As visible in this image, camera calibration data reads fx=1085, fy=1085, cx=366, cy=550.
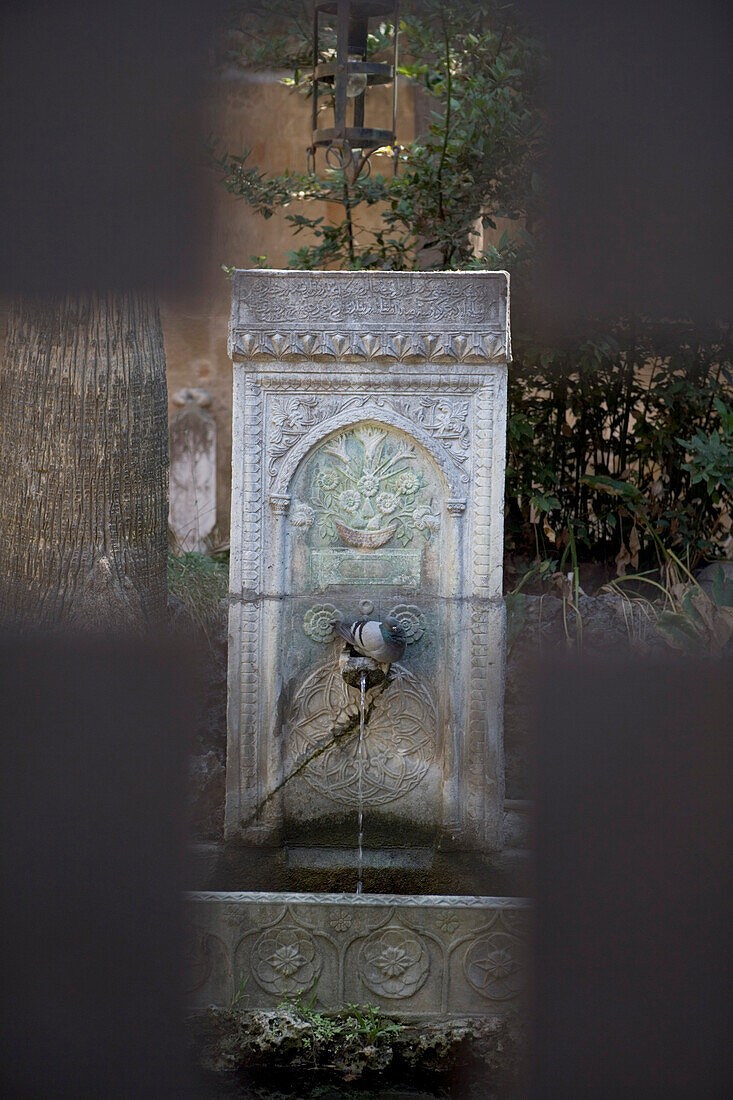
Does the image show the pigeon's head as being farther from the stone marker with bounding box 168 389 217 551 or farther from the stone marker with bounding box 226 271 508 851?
the stone marker with bounding box 168 389 217 551

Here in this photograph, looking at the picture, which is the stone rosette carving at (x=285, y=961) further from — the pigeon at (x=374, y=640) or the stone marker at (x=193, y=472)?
the stone marker at (x=193, y=472)

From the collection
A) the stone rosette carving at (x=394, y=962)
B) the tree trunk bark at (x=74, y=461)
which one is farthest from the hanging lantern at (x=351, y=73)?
the stone rosette carving at (x=394, y=962)

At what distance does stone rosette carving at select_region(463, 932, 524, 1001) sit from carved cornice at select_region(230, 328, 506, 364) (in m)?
1.51

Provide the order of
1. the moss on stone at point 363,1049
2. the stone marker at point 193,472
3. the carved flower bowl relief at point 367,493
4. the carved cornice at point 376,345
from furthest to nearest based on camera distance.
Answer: the stone marker at point 193,472 → the carved flower bowl relief at point 367,493 → the carved cornice at point 376,345 → the moss on stone at point 363,1049

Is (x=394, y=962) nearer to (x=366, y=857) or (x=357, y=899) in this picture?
(x=357, y=899)

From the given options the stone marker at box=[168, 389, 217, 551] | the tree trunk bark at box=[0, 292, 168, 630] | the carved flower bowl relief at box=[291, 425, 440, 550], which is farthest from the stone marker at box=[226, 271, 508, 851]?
the stone marker at box=[168, 389, 217, 551]

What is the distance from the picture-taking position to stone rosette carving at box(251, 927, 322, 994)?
2.78 metres

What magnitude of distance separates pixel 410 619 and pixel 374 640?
0.16 m

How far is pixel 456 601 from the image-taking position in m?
3.03

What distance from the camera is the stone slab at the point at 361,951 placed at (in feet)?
9.01

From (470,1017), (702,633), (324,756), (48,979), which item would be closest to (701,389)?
(702,633)

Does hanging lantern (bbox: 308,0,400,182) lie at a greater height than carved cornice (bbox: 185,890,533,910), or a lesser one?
greater

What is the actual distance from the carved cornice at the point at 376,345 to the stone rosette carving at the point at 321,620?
704mm

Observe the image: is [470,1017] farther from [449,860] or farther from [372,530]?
[372,530]
